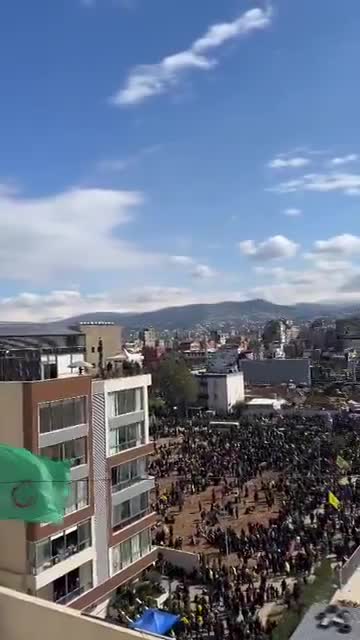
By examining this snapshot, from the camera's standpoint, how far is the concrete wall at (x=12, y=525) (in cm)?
1290

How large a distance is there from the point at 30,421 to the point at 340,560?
1206 cm

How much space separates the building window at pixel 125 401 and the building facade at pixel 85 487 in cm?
3

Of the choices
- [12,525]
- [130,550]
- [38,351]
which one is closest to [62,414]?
[38,351]

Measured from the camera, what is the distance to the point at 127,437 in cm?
1684

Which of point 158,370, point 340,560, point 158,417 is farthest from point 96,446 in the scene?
point 158,370

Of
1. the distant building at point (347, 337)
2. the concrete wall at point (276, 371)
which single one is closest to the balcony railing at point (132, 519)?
the concrete wall at point (276, 371)

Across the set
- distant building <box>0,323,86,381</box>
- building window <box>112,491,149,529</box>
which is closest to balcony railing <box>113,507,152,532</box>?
building window <box>112,491,149,529</box>

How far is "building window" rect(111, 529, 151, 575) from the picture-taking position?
52.0 feet

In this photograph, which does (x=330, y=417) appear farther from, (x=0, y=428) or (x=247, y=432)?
(x=0, y=428)

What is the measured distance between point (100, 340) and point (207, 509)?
1065cm

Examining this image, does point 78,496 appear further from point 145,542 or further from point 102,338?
point 102,338

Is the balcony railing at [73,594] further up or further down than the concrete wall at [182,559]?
further up

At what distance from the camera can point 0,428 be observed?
43.1 ft

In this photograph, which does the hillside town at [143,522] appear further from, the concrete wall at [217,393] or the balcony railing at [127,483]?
the concrete wall at [217,393]
